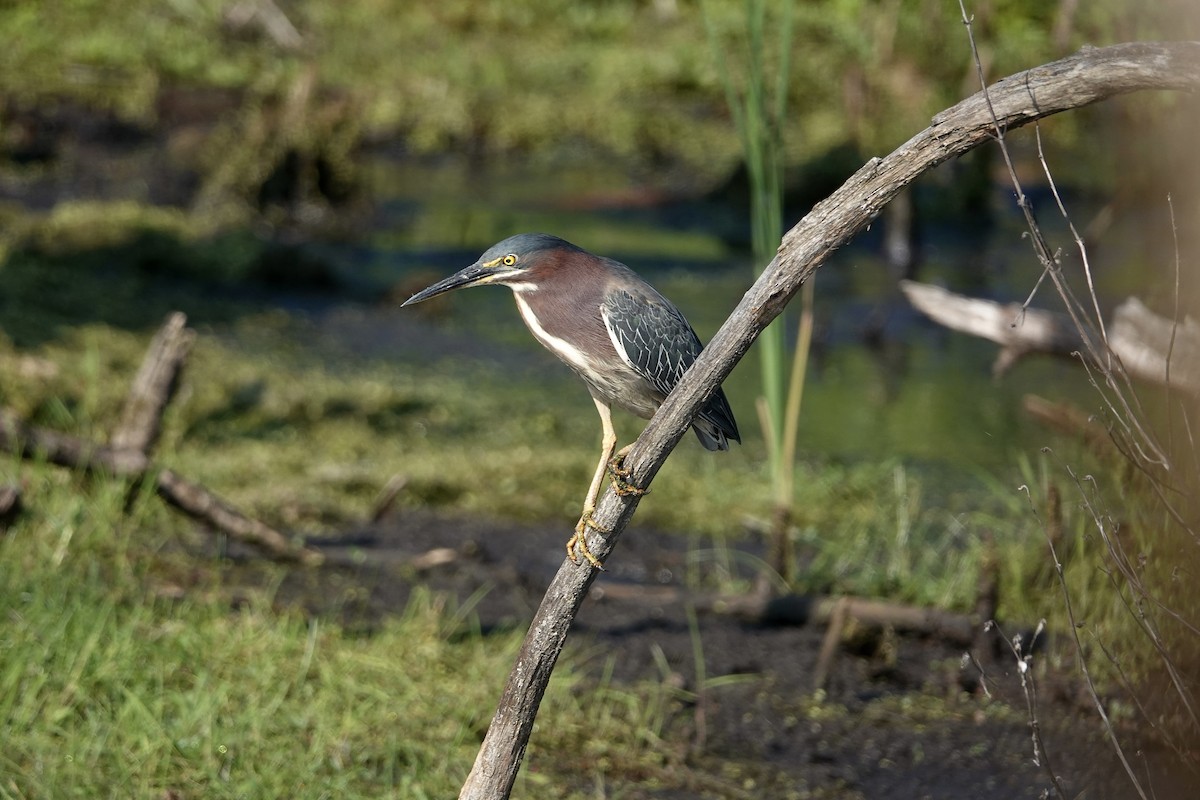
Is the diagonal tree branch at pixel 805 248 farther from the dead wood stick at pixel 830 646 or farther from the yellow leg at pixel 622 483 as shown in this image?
the dead wood stick at pixel 830 646

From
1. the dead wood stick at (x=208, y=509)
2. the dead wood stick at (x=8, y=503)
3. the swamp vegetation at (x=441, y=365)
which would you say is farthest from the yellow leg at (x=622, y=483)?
the dead wood stick at (x=8, y=503)

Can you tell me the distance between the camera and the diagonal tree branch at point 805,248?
6.60 ft

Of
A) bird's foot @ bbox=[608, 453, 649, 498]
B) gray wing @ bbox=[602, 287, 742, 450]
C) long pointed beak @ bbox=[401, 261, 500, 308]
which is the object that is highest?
long pointed beak @ bbox=[401, 261, 500, 308]

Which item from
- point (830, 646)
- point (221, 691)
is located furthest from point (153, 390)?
point (830, 646)

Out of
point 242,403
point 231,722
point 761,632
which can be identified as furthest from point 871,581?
point 242,403

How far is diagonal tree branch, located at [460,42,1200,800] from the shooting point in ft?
6.60

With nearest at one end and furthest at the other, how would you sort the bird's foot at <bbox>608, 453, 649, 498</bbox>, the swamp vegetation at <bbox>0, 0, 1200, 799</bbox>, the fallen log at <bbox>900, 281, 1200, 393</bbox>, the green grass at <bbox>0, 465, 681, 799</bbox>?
the bird's foot at <bbox>608, 453, 649, 498</bbox>
the green grass at <bbox>0, 465, 681, 799</bbox>
the swamp vegetation at <bbox>0, 0, 1200, 799</bbox>
the fallen log at <bbox>900, 281, 1200, 393</bbox>

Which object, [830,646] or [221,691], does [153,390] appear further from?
[830,646]

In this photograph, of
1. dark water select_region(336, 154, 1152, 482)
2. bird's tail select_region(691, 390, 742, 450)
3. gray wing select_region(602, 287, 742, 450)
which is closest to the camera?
gray wing select_region(602, 287, 742, 450)

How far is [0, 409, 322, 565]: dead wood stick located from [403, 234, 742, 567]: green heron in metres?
1.79

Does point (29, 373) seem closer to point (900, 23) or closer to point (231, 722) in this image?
point (231, 722)

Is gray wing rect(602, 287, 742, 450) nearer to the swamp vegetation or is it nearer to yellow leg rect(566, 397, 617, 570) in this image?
yellow leg rect(566, 397, 617, 570)

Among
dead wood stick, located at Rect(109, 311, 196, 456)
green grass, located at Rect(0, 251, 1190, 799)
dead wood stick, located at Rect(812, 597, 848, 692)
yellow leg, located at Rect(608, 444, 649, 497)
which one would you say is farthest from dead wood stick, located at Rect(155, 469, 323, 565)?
yellow leg, located at Rect(608, 444, 649, 497)

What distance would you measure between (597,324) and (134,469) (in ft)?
7.10
